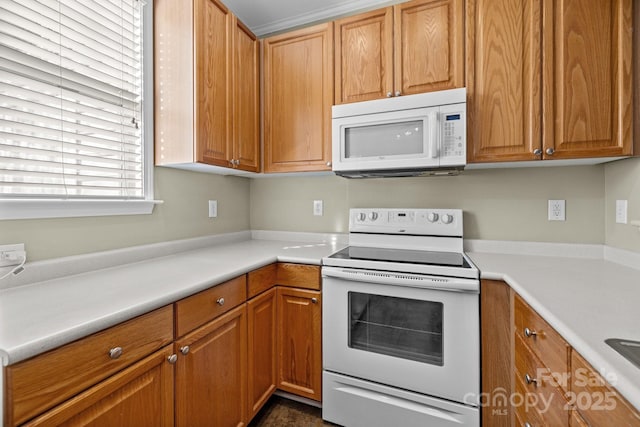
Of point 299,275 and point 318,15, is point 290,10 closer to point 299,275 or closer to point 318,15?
point 318,15

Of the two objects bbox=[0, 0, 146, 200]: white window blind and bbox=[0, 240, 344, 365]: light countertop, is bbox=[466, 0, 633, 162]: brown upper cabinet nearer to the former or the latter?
bbox=[0, 240, 344, 365]: light countertop

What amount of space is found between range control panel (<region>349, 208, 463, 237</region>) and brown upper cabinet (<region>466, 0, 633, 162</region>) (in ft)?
1.38

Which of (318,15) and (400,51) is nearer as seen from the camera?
(400,51)

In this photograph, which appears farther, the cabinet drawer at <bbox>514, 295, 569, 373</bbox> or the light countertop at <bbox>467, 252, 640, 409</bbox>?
the cabinet drawer at <bbox>514, 295, 569, 373</bbox>

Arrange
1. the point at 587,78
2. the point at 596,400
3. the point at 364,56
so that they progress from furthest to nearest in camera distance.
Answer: the point at 364,56
the point at 587,78
the point at 596,400

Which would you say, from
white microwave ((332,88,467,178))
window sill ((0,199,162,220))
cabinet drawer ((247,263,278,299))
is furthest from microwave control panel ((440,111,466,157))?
window sill ((0,199,162,220))

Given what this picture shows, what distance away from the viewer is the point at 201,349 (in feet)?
3.93

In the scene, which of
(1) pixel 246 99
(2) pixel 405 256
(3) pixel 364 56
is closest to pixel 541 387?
(2) pixel 405 256

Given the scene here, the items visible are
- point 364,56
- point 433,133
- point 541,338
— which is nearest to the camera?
point 541,338

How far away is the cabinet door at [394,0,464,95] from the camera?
1.64 meters

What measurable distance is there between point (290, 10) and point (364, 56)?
0.85 m

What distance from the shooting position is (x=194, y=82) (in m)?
1.58

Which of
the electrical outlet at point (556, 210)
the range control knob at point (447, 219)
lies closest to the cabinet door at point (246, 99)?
the range control knob at point (447, 219)

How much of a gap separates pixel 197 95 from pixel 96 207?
29.5 inches
